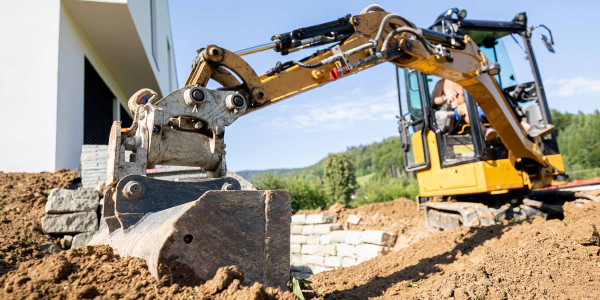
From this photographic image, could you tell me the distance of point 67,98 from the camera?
7.77 m

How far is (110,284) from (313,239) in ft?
23.1

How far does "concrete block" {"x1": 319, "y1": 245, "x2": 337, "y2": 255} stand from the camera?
27.3 feet

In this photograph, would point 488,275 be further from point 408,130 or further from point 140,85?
point 140,85

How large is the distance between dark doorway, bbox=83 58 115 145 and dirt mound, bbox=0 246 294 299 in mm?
8272

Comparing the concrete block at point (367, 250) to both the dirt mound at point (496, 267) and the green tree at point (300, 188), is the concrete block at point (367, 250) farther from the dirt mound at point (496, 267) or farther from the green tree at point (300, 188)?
the green tree at point (300, 188)

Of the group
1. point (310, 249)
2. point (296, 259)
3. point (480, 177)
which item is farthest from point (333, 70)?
point (296, 259)

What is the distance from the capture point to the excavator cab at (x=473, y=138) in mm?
5863

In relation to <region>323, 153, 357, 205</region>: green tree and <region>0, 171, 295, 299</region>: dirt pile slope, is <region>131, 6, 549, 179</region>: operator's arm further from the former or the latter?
<region>323, 153, 357, 205</region>: green tree

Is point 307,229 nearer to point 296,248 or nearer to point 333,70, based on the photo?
point 296,248

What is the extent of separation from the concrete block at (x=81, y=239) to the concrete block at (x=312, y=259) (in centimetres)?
470

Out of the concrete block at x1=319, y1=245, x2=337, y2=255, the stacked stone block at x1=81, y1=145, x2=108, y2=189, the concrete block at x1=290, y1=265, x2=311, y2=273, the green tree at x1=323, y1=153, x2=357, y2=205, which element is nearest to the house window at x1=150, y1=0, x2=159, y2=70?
the stacked stone block at x1=81, y1=145, x2=108, y2=189

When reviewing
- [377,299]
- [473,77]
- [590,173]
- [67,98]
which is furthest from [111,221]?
[590,173]

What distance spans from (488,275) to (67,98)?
7.76 metres

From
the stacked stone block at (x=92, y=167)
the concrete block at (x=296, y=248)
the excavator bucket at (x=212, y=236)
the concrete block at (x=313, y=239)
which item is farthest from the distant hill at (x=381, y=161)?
the excavator bucket at (x=212, y=236)
